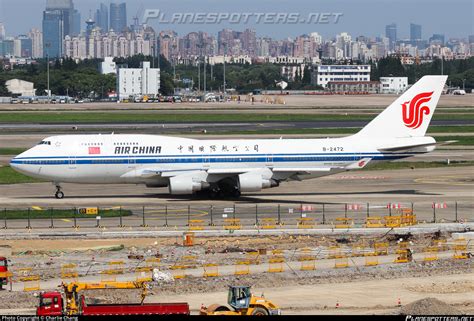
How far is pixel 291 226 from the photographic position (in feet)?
222

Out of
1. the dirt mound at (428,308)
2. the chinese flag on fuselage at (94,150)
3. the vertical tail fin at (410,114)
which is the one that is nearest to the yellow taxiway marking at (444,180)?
the vertical tail fin at (410,114)

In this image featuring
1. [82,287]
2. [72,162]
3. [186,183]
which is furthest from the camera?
[72,162]

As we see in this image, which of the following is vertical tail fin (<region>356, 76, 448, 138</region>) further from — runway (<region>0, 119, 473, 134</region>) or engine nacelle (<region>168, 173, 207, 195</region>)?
runway (<region>0, 119, 473, 134</region>)

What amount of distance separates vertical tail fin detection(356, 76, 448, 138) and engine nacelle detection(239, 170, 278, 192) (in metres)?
8.42

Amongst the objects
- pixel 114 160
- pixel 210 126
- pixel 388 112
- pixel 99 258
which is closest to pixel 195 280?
pixel 99 258

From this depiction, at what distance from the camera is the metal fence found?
68.8m

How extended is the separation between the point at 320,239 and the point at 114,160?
2167cm

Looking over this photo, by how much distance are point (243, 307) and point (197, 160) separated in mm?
39573

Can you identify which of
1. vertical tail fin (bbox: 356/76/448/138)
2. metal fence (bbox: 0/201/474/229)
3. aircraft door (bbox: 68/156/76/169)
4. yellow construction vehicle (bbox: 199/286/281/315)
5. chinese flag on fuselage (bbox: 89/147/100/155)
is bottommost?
metal fence (bbox: 0/201/474/229)

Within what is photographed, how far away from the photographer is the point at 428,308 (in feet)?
140

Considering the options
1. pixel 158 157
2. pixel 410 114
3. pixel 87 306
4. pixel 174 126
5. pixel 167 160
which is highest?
pixel 410 114

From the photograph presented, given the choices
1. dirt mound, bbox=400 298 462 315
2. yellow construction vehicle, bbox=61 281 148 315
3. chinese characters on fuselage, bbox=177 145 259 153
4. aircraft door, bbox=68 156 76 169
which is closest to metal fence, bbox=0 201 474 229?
chinese characters on fuselage, bbox=177 145 259 153

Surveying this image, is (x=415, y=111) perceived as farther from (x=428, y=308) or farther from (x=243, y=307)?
(x=243, y=307)

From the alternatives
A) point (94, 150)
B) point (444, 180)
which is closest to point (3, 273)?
point (94, 150)
